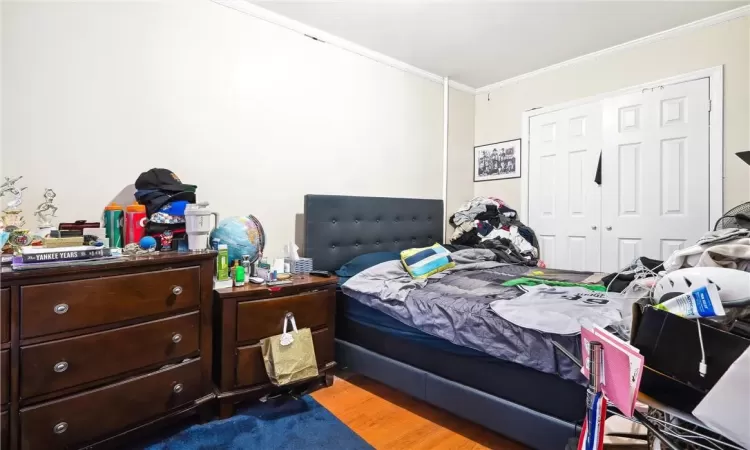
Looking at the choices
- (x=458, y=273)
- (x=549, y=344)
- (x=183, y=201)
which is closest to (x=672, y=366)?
(x=549, y=344)

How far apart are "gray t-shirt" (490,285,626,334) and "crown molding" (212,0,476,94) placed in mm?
2352

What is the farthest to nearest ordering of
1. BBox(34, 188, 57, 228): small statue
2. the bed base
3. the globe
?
the globe < BBox(34, 188, 57, 228): small statue < the bed base

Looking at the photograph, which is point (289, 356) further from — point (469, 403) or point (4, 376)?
point (4, 376)

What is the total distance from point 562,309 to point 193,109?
2.30m

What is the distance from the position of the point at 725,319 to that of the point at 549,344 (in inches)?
25.8

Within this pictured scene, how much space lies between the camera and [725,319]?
33.9 inches

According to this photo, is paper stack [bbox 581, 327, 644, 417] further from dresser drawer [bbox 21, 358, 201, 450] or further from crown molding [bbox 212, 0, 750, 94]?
crown molding [bbox 212, 0, 750, 94]

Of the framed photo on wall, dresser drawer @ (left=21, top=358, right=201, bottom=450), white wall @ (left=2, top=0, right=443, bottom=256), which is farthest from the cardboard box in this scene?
the framed photo on wall

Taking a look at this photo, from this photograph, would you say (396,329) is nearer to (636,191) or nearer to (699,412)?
(699,412)

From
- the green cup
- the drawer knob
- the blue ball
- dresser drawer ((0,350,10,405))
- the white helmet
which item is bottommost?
the drawer knob

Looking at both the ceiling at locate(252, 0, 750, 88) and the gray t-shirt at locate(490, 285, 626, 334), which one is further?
the ceiling at locate(252, 0, 750, 88)

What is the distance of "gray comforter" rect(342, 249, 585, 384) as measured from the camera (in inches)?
58.1

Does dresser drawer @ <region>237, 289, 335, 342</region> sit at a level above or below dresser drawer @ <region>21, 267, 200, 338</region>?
below

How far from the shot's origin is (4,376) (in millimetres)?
1263
